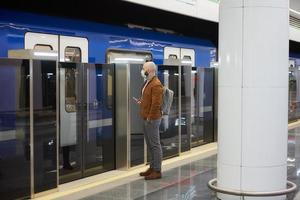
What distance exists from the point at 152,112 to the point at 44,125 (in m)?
1.56

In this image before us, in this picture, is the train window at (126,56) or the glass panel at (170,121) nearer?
the train window at (126,56)

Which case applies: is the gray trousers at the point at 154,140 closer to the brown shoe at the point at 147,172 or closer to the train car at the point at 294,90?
the brown shoe at the point at 147,172

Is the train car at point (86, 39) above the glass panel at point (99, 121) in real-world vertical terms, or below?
above

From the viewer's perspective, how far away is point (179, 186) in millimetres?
6594

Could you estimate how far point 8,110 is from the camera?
19.0ft

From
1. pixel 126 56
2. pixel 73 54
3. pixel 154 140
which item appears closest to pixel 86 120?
pixel 73 54

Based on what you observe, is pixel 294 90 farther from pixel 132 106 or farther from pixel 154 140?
pixel 154 140

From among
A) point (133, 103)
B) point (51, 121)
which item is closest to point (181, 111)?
point (133, 103)

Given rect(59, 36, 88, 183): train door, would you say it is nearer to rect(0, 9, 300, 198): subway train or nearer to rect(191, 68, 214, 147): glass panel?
rect(0, 9, 300, 198): subway train

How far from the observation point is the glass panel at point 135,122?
26.5ft

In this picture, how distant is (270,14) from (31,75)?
9.52 ft

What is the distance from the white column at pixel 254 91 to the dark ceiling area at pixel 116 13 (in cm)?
323

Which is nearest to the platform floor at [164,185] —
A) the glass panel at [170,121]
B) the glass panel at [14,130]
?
the glass panel at [14,130]

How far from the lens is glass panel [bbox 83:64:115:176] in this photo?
759 cm
